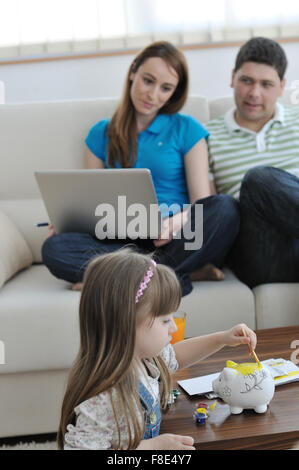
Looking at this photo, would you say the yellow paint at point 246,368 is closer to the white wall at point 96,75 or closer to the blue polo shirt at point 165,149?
the blue polo shirt at point 165,149

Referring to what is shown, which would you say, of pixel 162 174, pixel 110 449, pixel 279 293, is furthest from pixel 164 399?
pixel 162 174

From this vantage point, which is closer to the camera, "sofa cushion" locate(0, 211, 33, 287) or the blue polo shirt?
"sofa cushion" locate(0, 211, 33, 287)

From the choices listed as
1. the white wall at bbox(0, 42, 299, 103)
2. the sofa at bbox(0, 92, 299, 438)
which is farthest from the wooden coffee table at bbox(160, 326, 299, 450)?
the white wall at bbox(0, 42, 299, 103)

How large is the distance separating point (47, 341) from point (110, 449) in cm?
57

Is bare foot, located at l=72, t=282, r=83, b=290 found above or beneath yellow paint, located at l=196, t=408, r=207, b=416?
beneath

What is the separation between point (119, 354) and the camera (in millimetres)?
863

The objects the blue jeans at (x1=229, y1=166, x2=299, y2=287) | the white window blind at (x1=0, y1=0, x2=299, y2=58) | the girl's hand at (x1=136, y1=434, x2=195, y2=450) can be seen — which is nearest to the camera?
the girl's hand at (x1=136, y1=434, x2=195, y2=450)

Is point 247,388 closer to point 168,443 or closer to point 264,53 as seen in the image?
point 168,443

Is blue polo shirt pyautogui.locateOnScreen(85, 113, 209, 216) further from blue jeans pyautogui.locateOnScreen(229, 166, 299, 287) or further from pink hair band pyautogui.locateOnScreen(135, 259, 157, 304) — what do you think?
pink hair band pyautogui.locateOnScreen(135, 259, 157, 304)

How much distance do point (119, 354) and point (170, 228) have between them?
738 mm

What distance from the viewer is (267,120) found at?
188 cm

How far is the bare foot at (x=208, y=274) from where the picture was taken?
1.59m

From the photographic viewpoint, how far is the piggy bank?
2.91ft

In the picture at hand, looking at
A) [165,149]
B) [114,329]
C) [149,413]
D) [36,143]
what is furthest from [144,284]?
[36,143]
